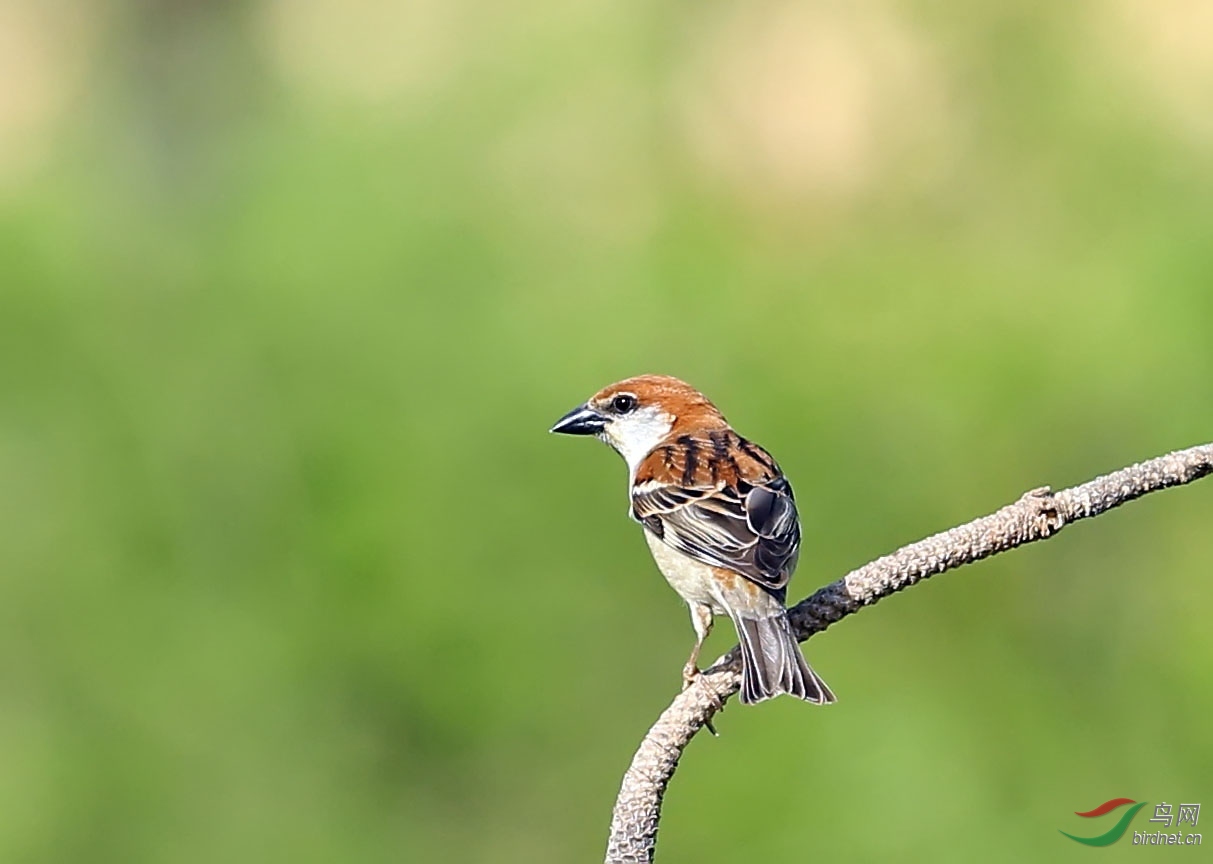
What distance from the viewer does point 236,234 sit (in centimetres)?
538

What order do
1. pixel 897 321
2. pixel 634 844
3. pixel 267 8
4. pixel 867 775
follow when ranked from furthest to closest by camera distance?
pixel 267 8 < pixel 897 321 < pixel 867 775 < pixel 634 844

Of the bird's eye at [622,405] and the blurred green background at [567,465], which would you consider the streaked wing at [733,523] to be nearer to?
the bird's eye at [622,405]

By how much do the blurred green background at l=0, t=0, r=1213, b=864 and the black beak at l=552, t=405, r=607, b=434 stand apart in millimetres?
1164

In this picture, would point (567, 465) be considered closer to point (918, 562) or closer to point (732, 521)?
point (732, 521)

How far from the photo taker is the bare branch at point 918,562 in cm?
183

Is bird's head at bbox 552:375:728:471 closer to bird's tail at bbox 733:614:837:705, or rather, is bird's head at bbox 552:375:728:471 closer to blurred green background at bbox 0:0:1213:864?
bird's tail at bbox 733:614:837:705

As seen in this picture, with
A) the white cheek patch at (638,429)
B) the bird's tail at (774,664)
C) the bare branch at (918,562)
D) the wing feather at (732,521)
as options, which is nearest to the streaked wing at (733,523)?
the wing feather at (732,521)

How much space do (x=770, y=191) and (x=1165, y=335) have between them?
69.5 inches

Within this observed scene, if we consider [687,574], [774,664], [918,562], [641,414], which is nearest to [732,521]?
[687,574]

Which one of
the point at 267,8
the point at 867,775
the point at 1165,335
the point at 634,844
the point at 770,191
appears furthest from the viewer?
Result: the point at 267,8

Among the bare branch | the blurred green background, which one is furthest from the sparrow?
the blurred green background

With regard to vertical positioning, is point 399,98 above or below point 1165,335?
above

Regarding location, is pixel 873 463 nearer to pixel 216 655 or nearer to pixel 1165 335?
pixel 1165 335

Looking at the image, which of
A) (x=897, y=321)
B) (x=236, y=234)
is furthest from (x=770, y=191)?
(x=236, y=234)
